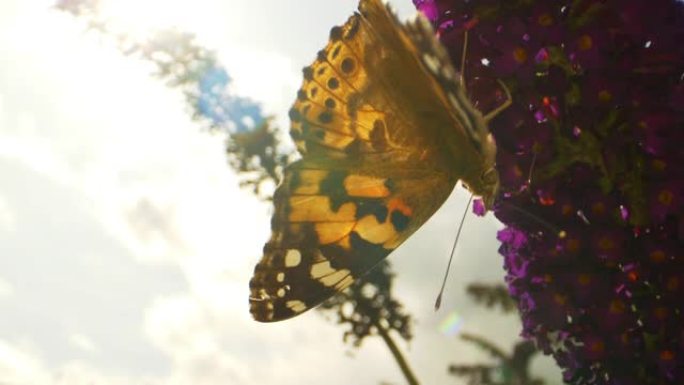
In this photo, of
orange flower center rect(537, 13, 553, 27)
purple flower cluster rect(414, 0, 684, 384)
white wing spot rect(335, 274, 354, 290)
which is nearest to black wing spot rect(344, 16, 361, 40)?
purple flower cluster rect(414, 0, 684, 384)

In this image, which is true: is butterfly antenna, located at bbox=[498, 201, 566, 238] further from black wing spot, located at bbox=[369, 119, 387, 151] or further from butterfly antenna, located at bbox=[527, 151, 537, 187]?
black wing spot, located at bbox=[369, 119, 387, 151]

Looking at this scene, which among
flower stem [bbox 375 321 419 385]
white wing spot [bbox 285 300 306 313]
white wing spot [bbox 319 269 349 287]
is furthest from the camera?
flower stem [bbox 375 321 419 385]

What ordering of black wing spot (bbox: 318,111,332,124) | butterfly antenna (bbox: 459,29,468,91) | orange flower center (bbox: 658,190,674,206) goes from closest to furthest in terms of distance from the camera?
orange flower center (bbox: 658,190,674,206)
butterfly antenna (bbox: 459,29,468,91)
black wing spot (bbox: 318,111,332,124)

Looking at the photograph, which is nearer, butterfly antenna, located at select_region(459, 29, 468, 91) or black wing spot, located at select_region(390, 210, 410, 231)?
butterfly antenna, located at select_region(459, 29, 468, 91)

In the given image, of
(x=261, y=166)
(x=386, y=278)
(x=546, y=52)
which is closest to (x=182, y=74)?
(x=261, y=166)

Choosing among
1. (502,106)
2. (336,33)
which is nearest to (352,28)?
(336,33)

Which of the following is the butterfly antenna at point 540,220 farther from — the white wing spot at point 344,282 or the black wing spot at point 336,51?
the black wing spot at point 336,51

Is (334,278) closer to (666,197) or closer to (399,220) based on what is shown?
(399,220)

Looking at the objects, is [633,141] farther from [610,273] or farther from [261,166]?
[261,166]
